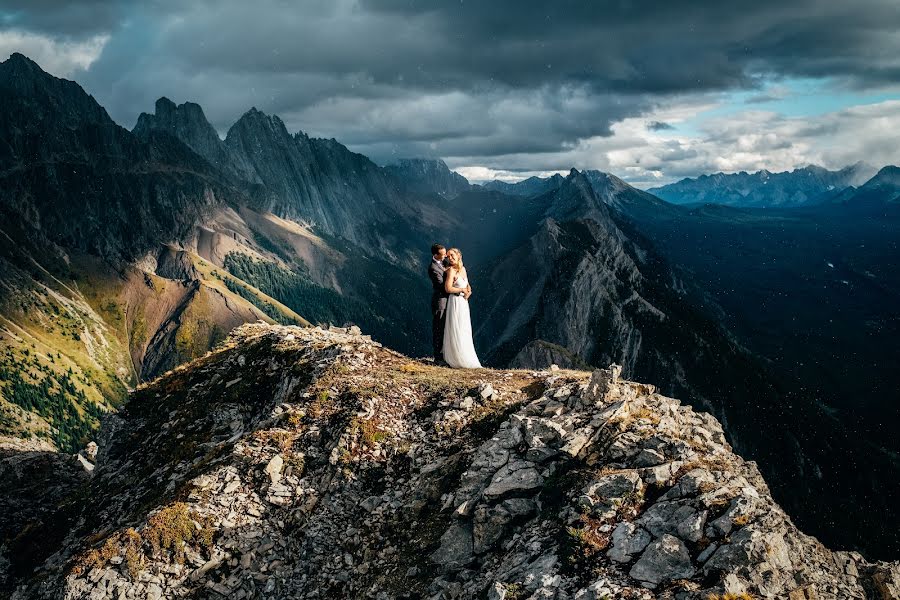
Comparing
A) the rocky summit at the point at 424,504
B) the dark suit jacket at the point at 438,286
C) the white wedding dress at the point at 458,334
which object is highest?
the dark suit jacket at the point at 438,286

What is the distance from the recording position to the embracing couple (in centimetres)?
2958

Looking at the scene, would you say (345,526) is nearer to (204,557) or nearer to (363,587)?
(363,587)

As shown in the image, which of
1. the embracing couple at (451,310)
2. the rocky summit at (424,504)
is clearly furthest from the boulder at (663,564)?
the embracing couple at (451,310)

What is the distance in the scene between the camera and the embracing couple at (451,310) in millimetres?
29578

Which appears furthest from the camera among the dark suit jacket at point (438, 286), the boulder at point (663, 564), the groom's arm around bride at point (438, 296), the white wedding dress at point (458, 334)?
the white wedding dress at point (458, 334)

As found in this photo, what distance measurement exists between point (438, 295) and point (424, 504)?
1381 centimetres

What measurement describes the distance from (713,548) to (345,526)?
1226 cm

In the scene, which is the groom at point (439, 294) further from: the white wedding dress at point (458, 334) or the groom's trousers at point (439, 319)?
the white wedding dress at point (458, 334)

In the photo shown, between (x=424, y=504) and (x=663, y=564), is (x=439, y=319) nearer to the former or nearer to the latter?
Answer: (x=424, y=504)

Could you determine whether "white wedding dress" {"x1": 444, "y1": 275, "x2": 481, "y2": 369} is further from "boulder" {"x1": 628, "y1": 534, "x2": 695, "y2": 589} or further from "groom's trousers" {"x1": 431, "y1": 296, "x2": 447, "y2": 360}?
"boulder" {"x1": 628, "y1": 534, "x2": 695, "y2": 589}

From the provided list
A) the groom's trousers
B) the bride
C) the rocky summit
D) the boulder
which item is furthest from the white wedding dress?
the boulder

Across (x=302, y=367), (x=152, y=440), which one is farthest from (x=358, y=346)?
(x=152, y=440)

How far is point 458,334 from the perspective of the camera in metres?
30.4

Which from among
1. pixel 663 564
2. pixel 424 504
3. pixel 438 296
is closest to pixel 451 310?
pixel 438 296
